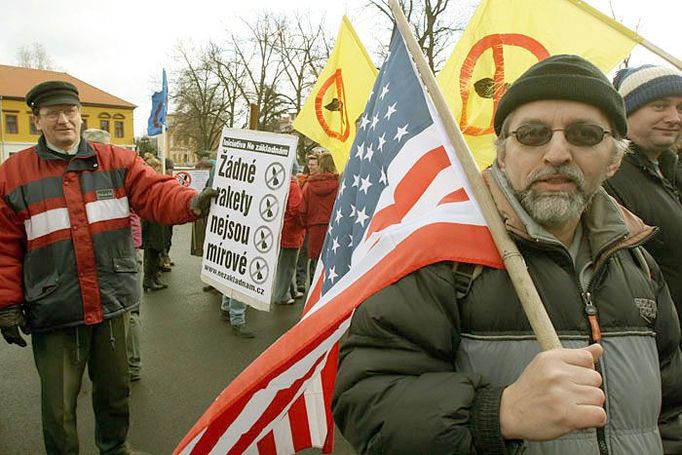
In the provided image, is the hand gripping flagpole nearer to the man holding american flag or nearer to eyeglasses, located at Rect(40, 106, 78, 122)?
the man holding american flag

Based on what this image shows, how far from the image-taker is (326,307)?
157 cm

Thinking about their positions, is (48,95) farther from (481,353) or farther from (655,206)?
(655,206)

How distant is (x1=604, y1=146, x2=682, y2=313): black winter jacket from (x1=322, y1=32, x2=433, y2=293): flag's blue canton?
4.02 ft

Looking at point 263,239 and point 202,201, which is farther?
point 202,201

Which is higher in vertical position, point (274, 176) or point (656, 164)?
point (656, 164)

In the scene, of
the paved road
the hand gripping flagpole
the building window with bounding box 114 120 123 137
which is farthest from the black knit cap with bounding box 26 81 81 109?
the building window with bounding box 114 120 123 137

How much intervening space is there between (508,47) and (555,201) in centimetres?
251

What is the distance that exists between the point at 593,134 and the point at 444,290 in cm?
62

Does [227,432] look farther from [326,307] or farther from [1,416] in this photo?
[1,416]

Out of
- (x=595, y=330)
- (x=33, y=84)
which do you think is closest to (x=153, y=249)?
(x=595, y=330)

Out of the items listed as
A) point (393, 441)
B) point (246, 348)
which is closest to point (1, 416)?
point (246, 348)

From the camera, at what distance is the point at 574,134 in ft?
4.77

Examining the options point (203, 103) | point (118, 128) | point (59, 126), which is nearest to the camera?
point (59, 126)

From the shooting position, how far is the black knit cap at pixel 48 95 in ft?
9.87
